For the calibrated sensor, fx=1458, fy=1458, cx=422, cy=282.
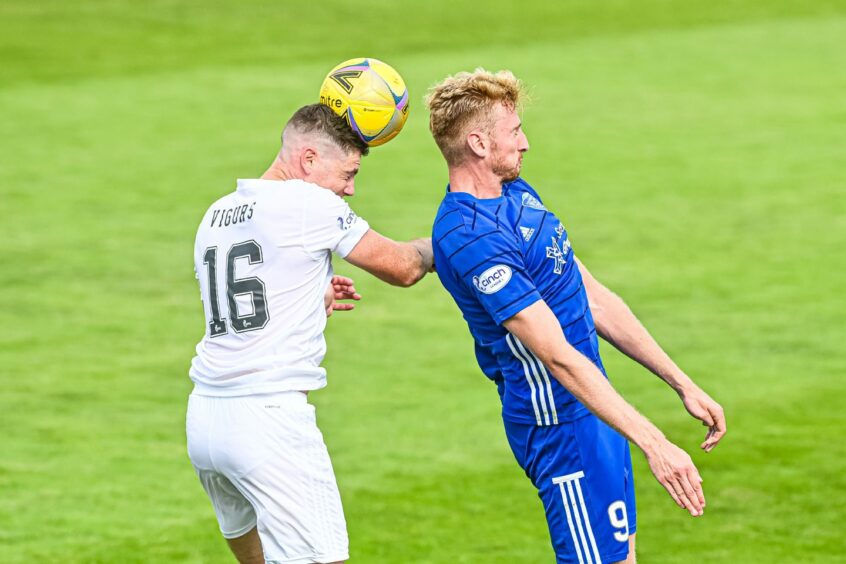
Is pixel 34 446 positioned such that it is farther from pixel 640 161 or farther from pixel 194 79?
pixel 194 79

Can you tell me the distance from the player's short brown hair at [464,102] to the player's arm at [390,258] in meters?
0.47

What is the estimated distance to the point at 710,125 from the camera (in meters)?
20.7

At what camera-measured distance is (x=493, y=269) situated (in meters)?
5.50

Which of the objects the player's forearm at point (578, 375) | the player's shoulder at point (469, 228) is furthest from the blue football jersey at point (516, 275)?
the player's forearm at point (578, 375)

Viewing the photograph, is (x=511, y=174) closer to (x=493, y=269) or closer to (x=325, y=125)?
(x=493, y=269)

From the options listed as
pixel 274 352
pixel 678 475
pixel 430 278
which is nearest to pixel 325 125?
pixel 274 352

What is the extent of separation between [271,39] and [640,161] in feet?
35.6

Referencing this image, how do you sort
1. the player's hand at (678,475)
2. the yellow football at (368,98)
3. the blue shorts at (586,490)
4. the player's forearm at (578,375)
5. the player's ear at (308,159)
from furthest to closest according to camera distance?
the yellow football at (368,98) < the player's ear at (308,159) < the blue shorts at (586,490) < the player's forearm at (578,375) < the player's hand at (678,475)

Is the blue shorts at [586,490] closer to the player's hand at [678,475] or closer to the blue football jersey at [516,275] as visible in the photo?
the blue football jersey at [516,275]

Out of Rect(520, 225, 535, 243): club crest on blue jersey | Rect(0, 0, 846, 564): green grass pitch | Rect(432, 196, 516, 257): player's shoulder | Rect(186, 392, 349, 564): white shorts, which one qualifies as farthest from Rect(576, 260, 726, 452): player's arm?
Rect(0, 0, 846, 564): green grass pitch

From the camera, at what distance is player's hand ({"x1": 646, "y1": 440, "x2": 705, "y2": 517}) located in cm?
511

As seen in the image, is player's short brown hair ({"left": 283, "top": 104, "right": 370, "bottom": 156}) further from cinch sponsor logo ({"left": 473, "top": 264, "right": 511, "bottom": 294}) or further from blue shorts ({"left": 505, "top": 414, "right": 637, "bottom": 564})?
blue shorts ({"left": 505, "top": 414, "right": 637, "bottom": 564})

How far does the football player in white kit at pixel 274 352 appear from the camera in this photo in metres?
5.77

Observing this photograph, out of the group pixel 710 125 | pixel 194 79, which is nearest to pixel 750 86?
pixel 710 125
